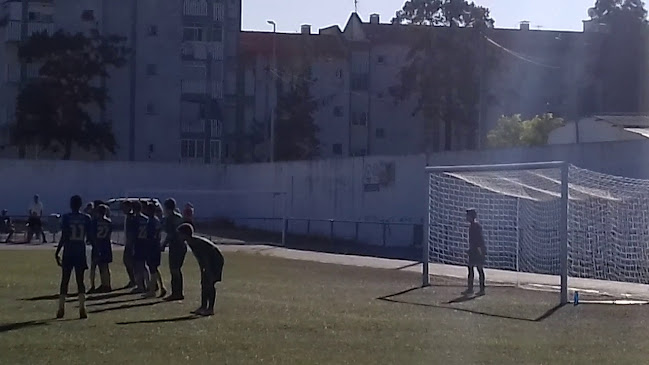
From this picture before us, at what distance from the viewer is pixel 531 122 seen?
7712 centimetres

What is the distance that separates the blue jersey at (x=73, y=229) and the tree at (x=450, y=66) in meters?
60.2

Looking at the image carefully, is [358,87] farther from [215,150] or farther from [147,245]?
[147,245]

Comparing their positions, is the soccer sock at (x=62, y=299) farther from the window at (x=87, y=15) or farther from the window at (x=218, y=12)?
the window at (x=218, y=12)

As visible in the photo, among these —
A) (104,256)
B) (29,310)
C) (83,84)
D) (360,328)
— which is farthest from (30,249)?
(83,84)

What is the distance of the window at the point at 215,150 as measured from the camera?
7969cm

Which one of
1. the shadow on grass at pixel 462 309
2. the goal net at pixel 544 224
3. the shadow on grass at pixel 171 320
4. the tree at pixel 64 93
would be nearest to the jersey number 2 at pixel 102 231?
the shadow on grass at pixel 171 320

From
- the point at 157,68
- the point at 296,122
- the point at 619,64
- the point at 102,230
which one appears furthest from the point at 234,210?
the point at 102,230

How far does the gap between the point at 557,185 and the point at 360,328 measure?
43.1 feet

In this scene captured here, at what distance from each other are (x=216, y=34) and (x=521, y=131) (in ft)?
66.1

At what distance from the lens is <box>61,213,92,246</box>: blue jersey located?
18.9m

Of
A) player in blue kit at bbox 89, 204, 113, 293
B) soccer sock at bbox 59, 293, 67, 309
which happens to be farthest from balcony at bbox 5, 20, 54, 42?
soccer sock at bbox 59, 293, 67, 309

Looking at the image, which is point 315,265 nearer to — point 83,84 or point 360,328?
point 360,328

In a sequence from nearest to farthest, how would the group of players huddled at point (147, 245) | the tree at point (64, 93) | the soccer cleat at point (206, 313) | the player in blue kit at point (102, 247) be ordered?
the soccer cleat at point (206, 313), the group of players huddled at point (147, 245), the player in blue kit at point (102, 247), the tree at point (64, 93)

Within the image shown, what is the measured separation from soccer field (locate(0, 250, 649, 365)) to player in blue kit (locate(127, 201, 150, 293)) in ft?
1.54
